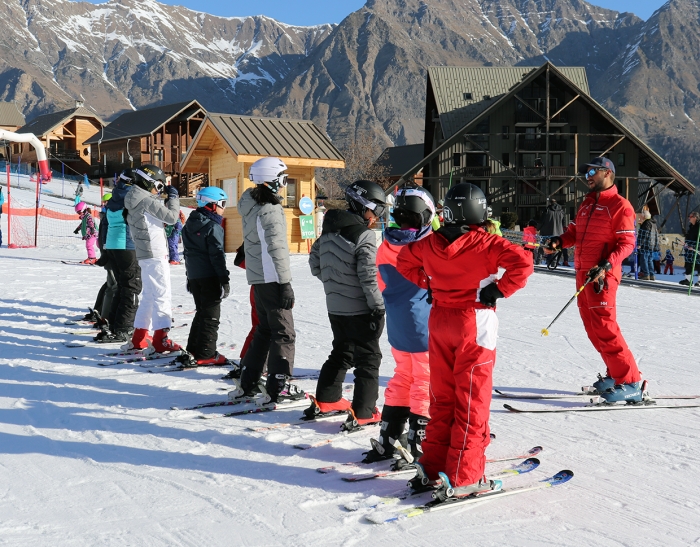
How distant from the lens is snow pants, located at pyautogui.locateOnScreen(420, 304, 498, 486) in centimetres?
352

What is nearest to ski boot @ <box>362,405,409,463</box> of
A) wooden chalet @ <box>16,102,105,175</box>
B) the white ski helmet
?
the white ski helmet

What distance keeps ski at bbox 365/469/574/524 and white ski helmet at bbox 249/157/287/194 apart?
2.73 m

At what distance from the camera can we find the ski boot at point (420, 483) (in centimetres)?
363

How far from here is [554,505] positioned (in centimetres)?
353

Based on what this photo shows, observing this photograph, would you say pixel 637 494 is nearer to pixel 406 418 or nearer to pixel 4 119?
pixel 406 418

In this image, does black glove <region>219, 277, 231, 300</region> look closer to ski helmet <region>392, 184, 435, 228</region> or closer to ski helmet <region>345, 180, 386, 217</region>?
ski helmet <region>345, 180, 386, 217</region>

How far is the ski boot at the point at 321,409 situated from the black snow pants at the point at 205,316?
1.99 metres

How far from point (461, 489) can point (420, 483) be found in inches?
10.0

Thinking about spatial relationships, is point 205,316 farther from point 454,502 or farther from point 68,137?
point 68,137

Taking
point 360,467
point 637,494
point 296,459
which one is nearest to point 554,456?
point 637,494

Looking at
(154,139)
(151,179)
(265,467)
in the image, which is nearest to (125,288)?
(151,179)

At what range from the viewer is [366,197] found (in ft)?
14.8

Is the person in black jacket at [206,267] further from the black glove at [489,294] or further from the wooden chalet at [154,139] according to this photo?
the wooden chalet at [154,139]

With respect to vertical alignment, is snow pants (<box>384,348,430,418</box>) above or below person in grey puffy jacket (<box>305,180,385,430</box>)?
below
